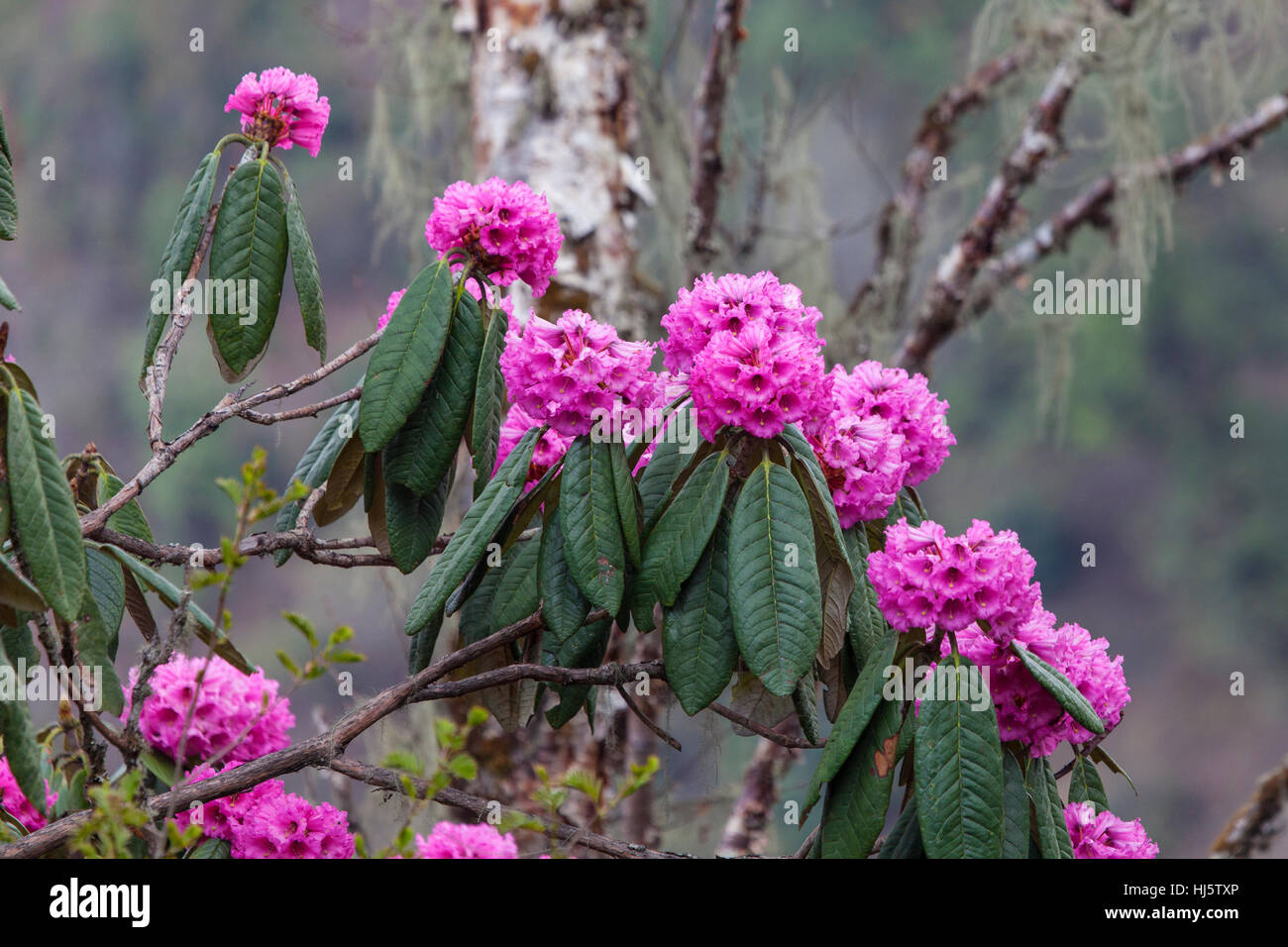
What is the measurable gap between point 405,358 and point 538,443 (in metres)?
0.16

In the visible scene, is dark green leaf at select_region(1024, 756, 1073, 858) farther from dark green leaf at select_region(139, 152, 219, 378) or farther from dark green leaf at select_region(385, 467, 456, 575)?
dark green leaf at select_region(139, 152, 219, 378)

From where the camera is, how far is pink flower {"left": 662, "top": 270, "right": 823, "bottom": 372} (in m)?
1.02

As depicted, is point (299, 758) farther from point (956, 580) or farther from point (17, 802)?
point (956, 580)

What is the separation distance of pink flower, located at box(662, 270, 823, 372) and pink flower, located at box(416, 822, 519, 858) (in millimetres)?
410

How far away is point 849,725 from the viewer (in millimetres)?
889

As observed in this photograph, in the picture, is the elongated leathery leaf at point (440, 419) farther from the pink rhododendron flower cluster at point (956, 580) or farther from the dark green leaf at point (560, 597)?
the pink rhododendron flower cluster at point (956, 580)

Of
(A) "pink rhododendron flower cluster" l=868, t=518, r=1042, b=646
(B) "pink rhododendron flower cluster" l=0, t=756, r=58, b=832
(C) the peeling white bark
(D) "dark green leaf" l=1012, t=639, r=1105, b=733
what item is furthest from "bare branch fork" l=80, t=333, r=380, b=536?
(C) the peeling white bark

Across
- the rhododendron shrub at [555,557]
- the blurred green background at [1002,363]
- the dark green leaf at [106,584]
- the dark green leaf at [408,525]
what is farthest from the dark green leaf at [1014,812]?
the blurred green background at [1002,363]

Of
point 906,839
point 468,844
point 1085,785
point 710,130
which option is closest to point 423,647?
point 468,844

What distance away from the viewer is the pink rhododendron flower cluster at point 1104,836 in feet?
3.12

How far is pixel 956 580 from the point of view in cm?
89

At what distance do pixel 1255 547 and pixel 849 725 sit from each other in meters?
13.8
